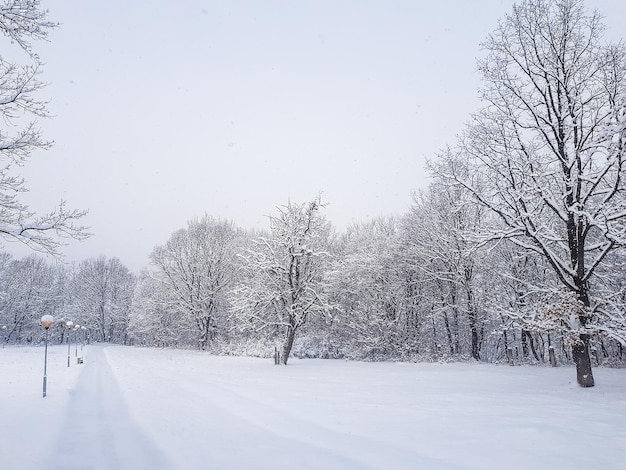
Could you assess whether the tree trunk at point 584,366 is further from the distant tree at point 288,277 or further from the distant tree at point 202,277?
the distant tree at point 202,277

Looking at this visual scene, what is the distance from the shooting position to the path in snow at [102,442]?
687cm

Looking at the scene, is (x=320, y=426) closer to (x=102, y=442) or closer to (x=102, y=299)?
(x=102, y=442)

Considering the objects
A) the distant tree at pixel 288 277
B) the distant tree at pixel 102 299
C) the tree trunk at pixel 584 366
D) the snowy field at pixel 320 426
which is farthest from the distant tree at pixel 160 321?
the tree trunk at pixel 584 366

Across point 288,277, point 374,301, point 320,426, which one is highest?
point 288,277

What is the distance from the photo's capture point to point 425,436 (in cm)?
796

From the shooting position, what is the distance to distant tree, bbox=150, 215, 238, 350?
158ft

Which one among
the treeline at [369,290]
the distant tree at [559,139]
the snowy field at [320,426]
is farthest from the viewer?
the treeline at [369,290]

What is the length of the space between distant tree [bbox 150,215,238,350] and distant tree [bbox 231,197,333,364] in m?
21.0

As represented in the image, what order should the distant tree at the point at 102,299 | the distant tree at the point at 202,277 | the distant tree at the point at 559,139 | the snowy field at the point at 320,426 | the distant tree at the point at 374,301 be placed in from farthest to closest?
1. the distant tree at the point at 102,299
2. the distant tree at the point at 202,277
3. the distant tree at the point at 374,301
4. the distant tree at the point at 559,139
5. the snowy field at the point at 320,426

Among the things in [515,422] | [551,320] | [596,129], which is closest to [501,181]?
[596,129]

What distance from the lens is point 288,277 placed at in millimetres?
27094

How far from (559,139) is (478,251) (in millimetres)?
16607

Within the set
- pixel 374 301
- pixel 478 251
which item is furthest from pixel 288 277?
pixel 478 251

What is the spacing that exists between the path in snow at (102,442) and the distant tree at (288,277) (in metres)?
13.6
